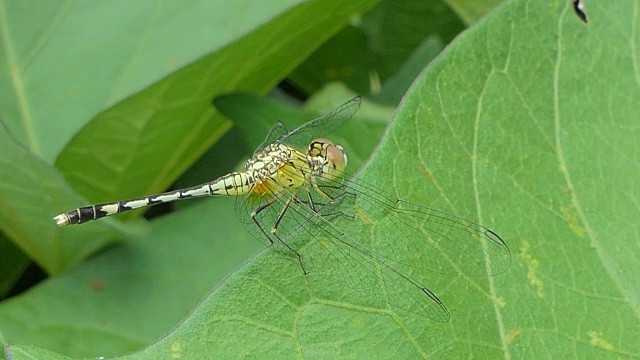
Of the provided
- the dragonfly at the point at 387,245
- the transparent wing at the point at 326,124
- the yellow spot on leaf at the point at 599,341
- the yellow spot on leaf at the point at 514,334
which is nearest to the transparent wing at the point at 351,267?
the dragonfly at the point at 387,245

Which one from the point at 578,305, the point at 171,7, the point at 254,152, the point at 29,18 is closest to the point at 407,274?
the point at 578,305

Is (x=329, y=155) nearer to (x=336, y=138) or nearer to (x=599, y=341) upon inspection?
(x=336, y=138)

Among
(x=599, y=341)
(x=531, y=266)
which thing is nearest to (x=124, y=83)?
(x=531, y=266)

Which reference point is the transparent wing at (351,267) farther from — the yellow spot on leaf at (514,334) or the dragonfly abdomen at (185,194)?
the dragonfly abdomen at (185,194)

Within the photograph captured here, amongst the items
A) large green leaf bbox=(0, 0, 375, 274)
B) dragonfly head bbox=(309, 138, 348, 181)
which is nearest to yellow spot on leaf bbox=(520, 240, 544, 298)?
dragonfly head bbox=(309, 138, 348, 181)

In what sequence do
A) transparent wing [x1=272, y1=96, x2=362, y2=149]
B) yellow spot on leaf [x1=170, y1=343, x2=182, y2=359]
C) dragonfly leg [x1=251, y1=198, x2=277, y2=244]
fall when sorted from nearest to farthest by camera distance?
yellow spot on leaf [x1=170, y1=343, x2=182, y2=359], dragonfly leg [x1=251, y1=198, x2=277, y2=244], transparent wing [x1=272, y1=96, x2=362, y2=149]

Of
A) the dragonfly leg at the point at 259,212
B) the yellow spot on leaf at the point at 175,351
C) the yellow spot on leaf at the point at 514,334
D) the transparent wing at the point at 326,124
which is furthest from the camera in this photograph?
the transparent wing at the point at 326,124

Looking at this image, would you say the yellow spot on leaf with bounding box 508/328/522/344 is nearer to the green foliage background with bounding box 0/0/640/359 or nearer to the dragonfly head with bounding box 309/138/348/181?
the green foliage background with bounding box 0/0/640/359
